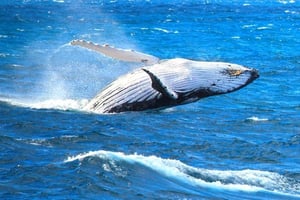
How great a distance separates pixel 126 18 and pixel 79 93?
159 ft

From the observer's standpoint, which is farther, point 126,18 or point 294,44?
point 126,18

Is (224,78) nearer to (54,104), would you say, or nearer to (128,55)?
Result: (128,55)

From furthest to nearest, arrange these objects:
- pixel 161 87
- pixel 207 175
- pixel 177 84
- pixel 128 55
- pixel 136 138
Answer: pixel 136 138 → pixel 128 55 → pixel 177 84 → pixel 207 175 → pixel 161 87

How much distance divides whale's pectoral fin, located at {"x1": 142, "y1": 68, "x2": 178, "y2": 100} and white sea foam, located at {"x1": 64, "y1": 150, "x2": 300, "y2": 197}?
1.40m

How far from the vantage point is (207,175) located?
638 inches

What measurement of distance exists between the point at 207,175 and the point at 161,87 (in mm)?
2021

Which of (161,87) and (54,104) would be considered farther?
(54,104)

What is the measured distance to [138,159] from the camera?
16.2 metres

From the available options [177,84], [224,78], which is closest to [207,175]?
[177,84]

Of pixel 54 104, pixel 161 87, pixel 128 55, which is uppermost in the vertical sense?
pixel 128 55

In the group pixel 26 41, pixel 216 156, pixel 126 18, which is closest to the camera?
pixel 216 156

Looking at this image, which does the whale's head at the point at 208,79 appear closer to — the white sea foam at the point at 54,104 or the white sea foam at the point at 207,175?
the white sea foam at the point at 207,175

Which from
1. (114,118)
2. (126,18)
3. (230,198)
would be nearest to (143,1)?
(126,18)

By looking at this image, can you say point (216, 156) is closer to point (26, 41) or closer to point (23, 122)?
point (23, 122)
